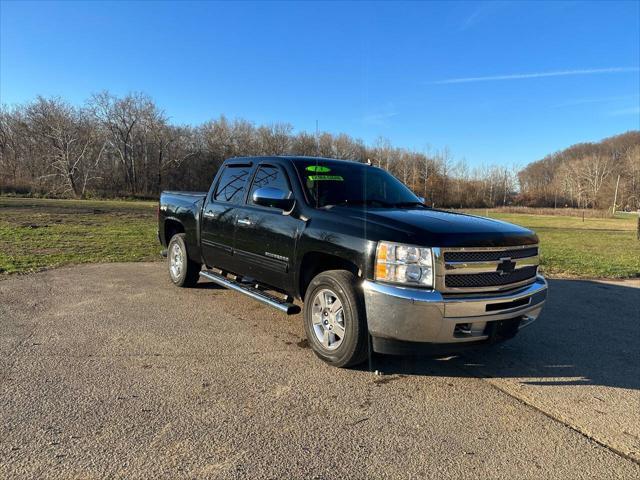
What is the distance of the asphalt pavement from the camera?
8.36 ft

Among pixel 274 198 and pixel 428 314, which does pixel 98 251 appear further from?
pixel 428 314

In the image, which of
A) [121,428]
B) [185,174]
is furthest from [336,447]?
[185,174]

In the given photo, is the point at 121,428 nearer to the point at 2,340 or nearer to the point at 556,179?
the point at 2,340

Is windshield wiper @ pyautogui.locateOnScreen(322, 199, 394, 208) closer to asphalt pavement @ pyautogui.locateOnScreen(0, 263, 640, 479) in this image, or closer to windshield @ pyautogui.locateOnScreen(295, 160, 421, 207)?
windshield @ pyautogui.locateOnScreen(295, 160, 421, 207)

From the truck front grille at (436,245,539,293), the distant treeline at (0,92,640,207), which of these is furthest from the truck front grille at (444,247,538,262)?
the distant treeline at (0,92,640,207)

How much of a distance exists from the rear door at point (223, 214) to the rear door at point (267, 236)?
0.19 m

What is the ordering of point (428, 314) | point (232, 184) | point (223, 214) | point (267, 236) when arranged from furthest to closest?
1. point (232, 184)
2. point (223, 214)
3. point (267, 236)
4. point (428, 314)

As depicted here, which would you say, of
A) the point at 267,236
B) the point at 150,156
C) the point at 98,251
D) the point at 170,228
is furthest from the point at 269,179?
the point at 150,156

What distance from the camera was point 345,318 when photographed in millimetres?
3750

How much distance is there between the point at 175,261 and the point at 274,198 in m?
3.24

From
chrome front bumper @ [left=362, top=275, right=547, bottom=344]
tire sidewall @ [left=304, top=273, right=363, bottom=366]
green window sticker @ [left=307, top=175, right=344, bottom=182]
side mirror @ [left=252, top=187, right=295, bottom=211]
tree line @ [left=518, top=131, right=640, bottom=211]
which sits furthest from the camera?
tree line @ [left=518, top=131, right=640, bottom=211]

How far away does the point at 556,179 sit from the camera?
119875 millimetres

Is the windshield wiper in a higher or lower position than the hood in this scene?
higher

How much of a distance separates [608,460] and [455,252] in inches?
64.1
